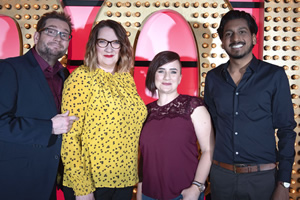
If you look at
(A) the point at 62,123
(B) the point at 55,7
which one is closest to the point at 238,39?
(A) the point at 62,123

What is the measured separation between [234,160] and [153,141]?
775mm

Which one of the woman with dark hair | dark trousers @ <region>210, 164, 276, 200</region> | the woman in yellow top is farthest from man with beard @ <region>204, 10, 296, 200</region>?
the woman in yellow top

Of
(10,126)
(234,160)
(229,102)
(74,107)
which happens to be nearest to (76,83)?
(74,107)

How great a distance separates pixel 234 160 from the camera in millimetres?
2104

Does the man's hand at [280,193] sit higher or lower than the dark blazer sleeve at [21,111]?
lower

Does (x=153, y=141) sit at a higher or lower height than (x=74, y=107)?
lower

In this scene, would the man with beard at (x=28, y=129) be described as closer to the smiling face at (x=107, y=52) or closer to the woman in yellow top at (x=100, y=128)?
→ the woman in yellow top at (x=100, y=128)

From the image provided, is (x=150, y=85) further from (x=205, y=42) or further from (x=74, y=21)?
(x=74, y=21)

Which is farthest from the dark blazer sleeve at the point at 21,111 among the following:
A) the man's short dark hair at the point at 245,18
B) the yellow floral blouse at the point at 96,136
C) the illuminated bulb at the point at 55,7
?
the man's short dark hair at the point at 245,18

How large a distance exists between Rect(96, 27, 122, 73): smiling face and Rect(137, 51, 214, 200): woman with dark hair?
442 millimetres

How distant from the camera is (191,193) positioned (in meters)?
1.99

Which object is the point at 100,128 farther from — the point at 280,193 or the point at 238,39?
the point at 280,193

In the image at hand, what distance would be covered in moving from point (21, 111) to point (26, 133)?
0.73 ft

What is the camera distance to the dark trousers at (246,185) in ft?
6.60
